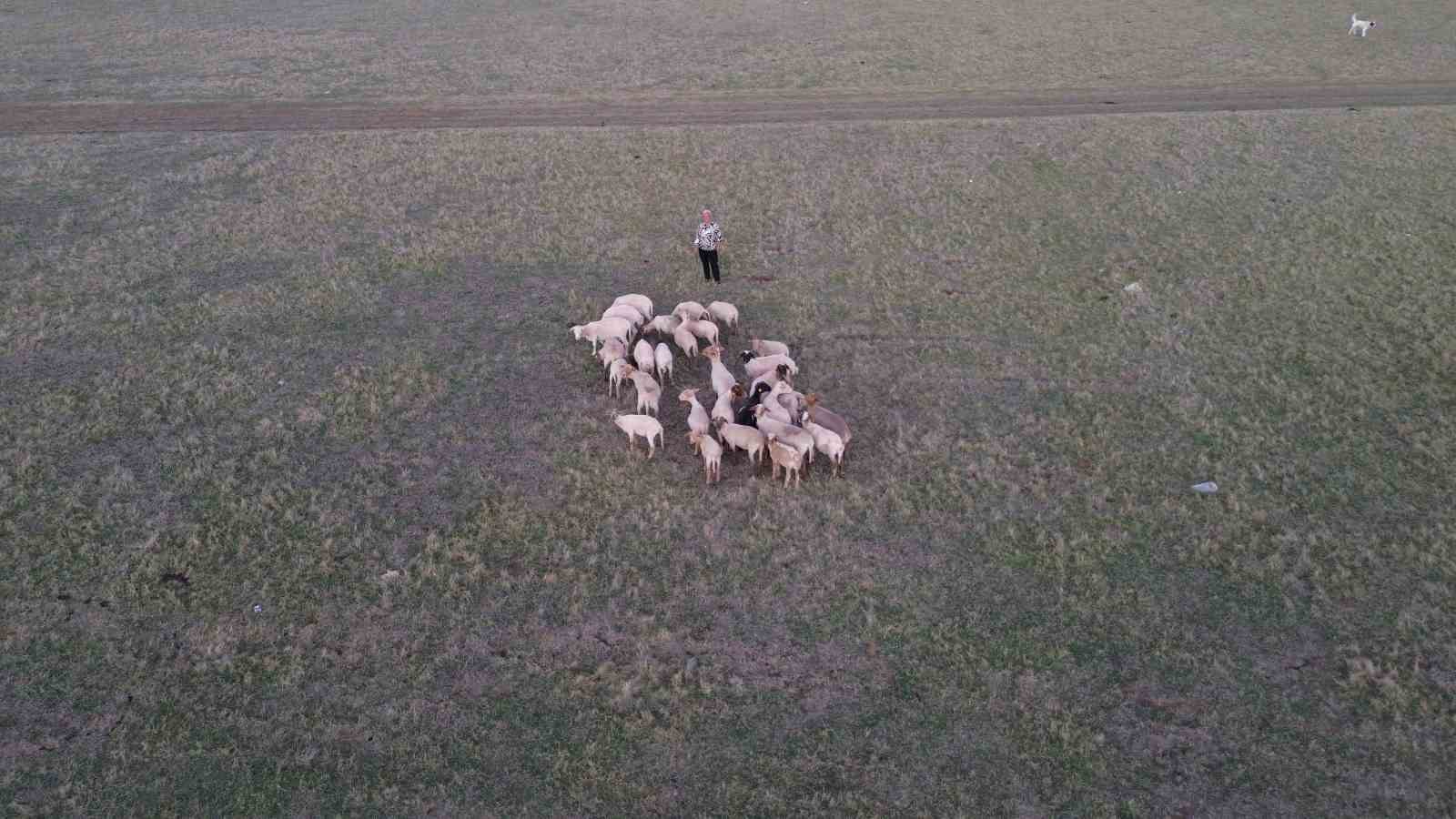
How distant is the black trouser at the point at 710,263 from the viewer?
16.4m

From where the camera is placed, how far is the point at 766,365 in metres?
13.4

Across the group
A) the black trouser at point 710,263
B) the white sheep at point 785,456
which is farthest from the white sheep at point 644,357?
the black trouser at point 710,263

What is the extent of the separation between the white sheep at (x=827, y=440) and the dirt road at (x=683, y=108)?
631 inches

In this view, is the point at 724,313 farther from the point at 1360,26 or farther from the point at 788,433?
the point at 1360,26

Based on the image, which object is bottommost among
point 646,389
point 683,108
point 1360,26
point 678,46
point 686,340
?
point 646,389

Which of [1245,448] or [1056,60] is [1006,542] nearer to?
[1245,448]

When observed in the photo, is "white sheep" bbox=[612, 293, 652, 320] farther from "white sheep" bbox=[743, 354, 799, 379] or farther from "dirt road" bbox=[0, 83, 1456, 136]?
"dirt road" bbox=[0, 83, 1456, 136]

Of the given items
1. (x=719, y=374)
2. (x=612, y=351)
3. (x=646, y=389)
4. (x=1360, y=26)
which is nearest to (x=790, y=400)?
(x=719, y=374)

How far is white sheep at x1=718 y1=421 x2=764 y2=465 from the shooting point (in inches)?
461

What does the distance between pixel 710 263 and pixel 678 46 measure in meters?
21.1

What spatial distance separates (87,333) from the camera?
15.1 m

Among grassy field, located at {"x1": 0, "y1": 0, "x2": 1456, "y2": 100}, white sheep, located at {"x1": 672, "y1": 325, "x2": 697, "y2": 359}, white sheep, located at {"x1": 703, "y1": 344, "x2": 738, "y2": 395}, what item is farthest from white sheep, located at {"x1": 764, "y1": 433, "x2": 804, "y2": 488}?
grassy field, located at {"x1": 0, "y1": 0, "x2": 1456, "y2": 100}

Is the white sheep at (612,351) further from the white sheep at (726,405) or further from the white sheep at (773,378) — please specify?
the white sheep at (773,378)

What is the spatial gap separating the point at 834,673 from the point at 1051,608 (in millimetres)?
2425
